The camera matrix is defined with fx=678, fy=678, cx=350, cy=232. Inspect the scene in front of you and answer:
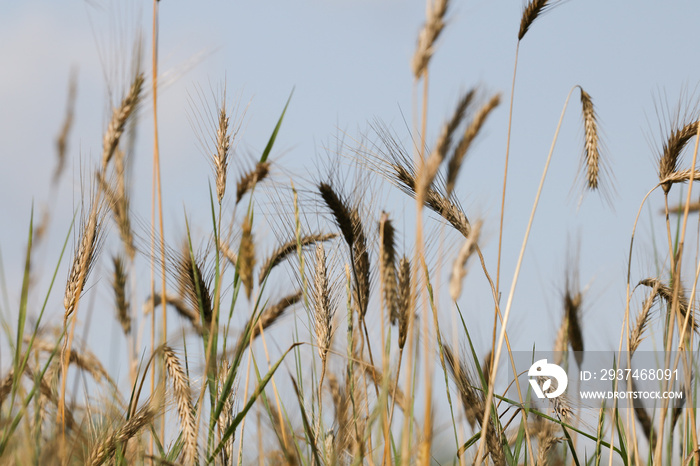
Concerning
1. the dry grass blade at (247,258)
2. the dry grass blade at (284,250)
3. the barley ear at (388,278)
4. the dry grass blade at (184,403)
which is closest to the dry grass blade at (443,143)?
the barley ear at (388,278)

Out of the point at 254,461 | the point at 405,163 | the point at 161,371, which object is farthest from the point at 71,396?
the point at 405,163

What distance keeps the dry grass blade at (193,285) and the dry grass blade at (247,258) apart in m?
0.36

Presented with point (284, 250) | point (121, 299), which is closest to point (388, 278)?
point (284, 250)

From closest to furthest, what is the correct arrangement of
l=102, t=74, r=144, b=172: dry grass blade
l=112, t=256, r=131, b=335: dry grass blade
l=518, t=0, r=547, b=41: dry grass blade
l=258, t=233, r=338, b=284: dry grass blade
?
l=102, t=74, r=144, b=172: dry grass blade, l=258, t=233, r=338, b=284: dry grass blade, l=518, t=0, r=547, b=41: dry grass blade, l=112, t=256, r=131, b=335: dry grass blade

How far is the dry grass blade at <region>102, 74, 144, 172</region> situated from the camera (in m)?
1.86

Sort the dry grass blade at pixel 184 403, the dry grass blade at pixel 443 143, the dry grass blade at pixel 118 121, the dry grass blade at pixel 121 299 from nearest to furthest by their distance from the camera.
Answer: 1. the dry grass blade at pixel 443 143
2. the dry grass blade at pixel 184 403
3. the dry grass blade at pixel 118 121
4. the dry grass blade at pixel 121 299

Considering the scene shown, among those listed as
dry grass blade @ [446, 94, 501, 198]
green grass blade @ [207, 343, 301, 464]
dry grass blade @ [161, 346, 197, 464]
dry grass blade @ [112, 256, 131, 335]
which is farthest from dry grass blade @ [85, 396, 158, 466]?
dry grass blade @ [112, 256, 131, 335]

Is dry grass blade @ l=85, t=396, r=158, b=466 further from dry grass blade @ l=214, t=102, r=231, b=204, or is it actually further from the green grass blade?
dry grass blade @ l=214, t=102, r=231, b=204

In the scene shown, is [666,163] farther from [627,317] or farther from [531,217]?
[531,217]

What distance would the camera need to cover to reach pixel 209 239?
199 centimetres

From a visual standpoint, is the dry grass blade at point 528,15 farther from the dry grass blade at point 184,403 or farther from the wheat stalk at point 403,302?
the dry grass blade at point 184,403

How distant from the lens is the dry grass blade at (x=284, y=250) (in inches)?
80.8

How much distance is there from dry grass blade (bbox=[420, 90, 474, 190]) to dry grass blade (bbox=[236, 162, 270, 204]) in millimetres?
442

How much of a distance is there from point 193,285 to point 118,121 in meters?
0.51
